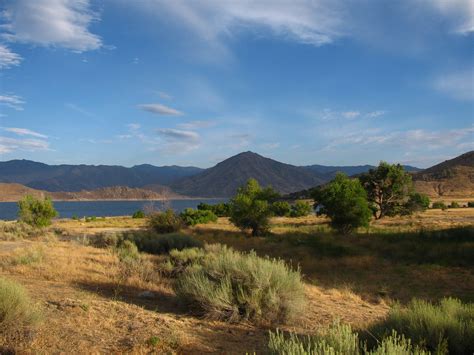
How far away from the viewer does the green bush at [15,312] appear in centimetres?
628

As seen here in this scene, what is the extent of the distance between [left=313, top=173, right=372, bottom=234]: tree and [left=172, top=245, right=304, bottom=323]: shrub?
2547cm

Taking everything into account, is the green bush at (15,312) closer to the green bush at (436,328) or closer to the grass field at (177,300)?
the grass field at (177,300)

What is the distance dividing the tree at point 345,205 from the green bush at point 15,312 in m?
29.5

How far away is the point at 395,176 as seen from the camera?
46.8m

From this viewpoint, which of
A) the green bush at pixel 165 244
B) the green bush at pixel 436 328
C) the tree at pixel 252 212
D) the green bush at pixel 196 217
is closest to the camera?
the green bush at pixel 436 328

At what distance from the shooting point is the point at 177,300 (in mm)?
9516

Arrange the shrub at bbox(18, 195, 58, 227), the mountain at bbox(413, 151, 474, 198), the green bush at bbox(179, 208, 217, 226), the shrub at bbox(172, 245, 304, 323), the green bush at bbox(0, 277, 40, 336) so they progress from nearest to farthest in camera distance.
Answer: the green bush at bbox(0, 277, 40, 336)
the shrub at bbox(172, 245, 304, 323)
the shrub at bbox(18, 195, 58, 227)
the green bush at bbox(179, 208, 217, 226)
the mountain at bbox(413, 151, 474, 198)

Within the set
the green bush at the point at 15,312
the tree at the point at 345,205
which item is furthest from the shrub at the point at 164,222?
the green bush at the point at 15,312

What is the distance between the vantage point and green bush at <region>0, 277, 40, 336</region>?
628cm

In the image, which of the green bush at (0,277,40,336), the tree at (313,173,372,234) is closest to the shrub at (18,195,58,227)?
the tree at (313,173,372,234)

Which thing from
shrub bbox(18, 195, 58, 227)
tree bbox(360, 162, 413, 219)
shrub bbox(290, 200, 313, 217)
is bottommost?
shrub bbox(290, 200, 313, 217)

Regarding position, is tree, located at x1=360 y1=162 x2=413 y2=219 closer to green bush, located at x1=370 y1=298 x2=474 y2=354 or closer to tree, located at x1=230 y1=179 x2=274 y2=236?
tree, located at x1=230 y1=179 x2=274 y2=236

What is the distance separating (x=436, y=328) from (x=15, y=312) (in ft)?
21.2

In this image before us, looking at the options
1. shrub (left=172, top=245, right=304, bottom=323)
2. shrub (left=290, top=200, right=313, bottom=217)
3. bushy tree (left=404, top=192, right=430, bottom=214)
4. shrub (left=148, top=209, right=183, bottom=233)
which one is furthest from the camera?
shrub (left=290, top=200, right=313, bottom=217)
